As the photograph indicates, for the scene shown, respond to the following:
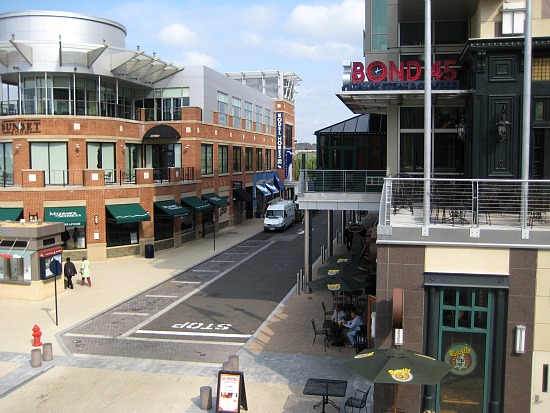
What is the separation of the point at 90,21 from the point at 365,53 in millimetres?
20359

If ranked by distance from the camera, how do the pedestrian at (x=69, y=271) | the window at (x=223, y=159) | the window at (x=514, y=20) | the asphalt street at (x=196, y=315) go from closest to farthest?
the window at (x=514, y=20), the asphalt street at (x=196, y=315), the pedestrian at (x=69, y=271), the window at (x=223, y=159)

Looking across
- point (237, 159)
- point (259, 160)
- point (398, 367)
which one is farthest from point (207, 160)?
point (398, 367)

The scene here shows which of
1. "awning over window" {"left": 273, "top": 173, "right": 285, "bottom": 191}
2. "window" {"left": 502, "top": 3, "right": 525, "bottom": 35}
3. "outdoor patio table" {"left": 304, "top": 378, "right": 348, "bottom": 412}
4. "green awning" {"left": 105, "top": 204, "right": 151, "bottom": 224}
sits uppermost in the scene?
"window" {"left": 502, "top": 3, "right": 525, "bottom": 35}

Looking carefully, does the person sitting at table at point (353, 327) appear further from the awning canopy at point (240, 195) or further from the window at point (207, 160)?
the awning canopy at point (240, 195)

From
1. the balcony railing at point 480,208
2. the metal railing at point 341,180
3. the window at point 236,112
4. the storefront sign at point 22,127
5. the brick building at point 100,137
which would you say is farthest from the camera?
the window at point 236,112

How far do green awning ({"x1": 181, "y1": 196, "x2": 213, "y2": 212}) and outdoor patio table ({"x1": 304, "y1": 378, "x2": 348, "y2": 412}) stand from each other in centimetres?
2634

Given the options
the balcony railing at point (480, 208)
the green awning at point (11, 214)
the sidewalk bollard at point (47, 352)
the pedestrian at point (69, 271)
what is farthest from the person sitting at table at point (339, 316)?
the green awning at point (11, 214)

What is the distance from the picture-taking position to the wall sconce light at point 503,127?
15078mm

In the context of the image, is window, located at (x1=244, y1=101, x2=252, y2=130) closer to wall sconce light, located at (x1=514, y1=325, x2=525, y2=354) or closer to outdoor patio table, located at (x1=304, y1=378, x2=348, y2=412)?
outdoor patio table, located at (x1=304, y1=378, x2=348, y2=412)

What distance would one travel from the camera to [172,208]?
35.5 meters

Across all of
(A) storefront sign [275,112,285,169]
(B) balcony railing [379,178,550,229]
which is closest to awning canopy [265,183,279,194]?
(A) storefront sign [275,112,285,169]

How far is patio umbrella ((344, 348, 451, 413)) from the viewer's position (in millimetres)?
9578

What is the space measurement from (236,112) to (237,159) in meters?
4.09

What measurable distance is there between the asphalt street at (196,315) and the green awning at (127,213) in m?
4.63
